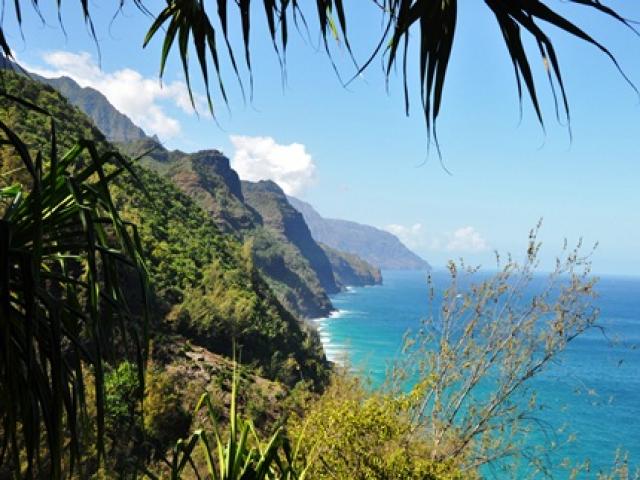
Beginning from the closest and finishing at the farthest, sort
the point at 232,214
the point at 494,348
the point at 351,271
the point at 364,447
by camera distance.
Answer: the point at 364,447 → the point at 494,348 → the point at 232,214 → the point at 351,271

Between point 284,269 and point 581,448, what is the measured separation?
61.5 metres

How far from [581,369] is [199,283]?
36.0 meters

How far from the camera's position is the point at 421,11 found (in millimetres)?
1031

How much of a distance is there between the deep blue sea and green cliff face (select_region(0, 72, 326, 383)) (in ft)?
9.24

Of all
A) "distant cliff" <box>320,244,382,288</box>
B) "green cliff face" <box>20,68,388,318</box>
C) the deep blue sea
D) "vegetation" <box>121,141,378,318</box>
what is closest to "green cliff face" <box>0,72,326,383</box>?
the deep blue sea

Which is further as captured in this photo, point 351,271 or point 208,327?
point 351,271

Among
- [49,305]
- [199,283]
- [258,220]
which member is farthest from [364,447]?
[258,220]

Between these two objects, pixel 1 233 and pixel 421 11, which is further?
pixel 421 11

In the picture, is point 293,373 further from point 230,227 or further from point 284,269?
point 284,269

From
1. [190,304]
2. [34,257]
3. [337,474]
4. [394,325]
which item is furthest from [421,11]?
[394,325]

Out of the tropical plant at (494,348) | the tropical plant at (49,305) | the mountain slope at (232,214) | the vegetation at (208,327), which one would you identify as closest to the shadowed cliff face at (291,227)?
the mountain slope at (232,214)

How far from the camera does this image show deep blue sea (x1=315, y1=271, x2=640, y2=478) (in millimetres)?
25538

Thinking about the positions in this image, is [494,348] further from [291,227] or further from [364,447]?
[291,227]

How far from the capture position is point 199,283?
2078cm
